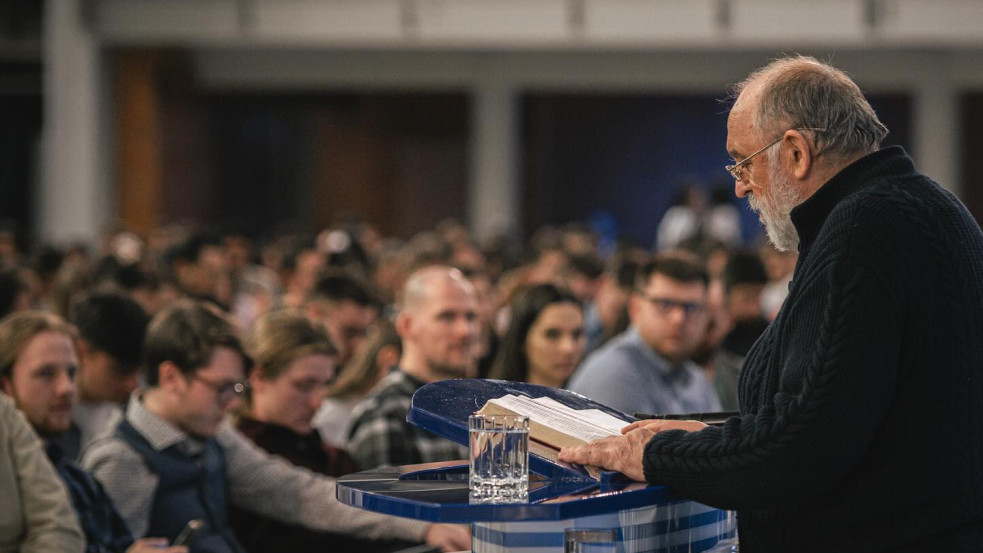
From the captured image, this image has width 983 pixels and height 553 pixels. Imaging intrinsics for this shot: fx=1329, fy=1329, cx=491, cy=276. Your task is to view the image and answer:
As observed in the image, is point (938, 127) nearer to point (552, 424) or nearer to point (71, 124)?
point (71, 124)

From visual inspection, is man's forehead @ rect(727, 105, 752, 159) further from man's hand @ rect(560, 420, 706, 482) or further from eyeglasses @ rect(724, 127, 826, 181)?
man's hand @ rect(560, 420, 706, 482)

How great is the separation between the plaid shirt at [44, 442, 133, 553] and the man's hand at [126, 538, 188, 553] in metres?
0.06

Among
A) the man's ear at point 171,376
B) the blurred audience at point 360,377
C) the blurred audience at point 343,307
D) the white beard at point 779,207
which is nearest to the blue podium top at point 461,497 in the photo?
the white beard at point 779,207

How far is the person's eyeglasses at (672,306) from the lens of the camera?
542cm

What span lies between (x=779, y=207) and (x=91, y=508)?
195 cm

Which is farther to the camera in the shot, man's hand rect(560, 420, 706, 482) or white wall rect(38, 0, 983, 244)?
white wall rect(38, 0, 983, 244)

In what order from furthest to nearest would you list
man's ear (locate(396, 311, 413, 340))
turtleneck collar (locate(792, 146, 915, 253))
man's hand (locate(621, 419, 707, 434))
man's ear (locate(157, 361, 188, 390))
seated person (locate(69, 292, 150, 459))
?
1. man's ear (locate(396, 311, 413, 340))
2. seated person (locate(69, 292, 150, 459))
3. man's ear (locate(157, 361, 188, 390))
4. man's hand (locate(621, 419, 707, 434))
5. turtleneck collar (locate(792, 146, 915, 253))

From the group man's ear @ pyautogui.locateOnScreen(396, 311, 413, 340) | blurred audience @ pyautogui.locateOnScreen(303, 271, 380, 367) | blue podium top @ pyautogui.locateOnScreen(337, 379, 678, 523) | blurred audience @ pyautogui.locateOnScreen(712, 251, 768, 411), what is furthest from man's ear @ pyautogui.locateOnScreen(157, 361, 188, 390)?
blurred audience @ pyautogui.locateOnScreen(712, 251, 768, 411)

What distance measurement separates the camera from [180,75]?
695 inches

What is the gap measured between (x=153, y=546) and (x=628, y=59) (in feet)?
48.9

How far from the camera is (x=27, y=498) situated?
10.1 ft

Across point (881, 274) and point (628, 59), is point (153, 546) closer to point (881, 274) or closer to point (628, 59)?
point (881, 274)

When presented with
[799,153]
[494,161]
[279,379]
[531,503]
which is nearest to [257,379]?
[279,379]

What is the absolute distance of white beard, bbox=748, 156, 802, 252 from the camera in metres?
2.28
